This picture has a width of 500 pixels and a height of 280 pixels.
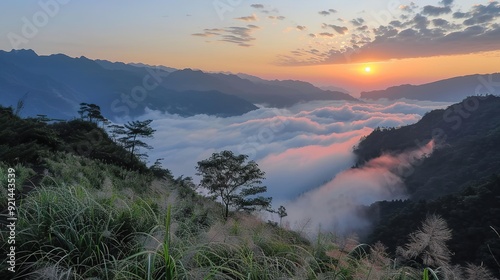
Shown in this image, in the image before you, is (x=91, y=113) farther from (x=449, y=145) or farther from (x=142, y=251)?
(x=449, y=145)

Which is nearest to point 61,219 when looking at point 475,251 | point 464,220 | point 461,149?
point 475,251

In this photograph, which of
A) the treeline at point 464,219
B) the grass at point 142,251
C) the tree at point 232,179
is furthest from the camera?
the treeline at point 464,219

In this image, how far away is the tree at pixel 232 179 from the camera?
26328 millimetres

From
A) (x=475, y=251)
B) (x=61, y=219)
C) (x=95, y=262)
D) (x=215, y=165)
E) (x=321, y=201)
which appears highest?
(x=61, y=219)

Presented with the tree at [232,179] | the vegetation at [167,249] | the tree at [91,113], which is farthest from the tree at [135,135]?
the vegetation at [167,249]

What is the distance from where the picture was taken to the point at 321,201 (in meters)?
125

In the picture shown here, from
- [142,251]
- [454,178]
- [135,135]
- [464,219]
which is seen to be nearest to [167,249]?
[142,251]

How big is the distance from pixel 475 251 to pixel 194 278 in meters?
38.6

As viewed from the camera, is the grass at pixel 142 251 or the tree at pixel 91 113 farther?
the tree at pixel 91 113

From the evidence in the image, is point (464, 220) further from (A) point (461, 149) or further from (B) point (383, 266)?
(A) point (461, 149)

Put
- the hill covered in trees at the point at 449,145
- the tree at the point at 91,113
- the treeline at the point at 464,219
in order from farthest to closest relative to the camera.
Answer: the hill covered in trees at the point at 449,145 < the tree at the point at 91,113 < the treeline at the point at 464,219

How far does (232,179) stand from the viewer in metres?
26.7

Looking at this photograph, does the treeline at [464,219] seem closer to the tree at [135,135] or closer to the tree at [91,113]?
the tree at [135,135]

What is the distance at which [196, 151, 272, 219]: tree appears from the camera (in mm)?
26328
